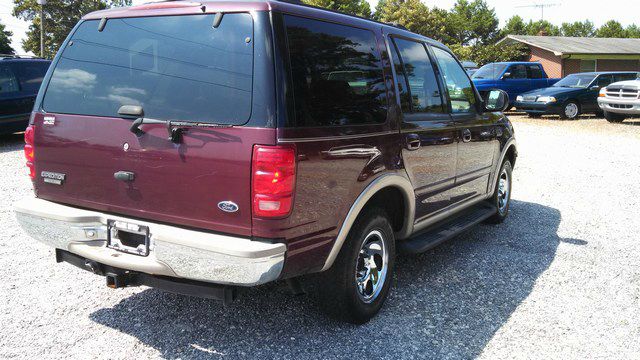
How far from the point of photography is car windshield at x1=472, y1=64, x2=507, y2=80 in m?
19.1

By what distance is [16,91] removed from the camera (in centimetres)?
1159

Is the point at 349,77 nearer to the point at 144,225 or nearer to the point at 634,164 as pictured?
the point at 144,225

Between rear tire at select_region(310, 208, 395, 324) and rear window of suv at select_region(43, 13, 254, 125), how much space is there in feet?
3.77

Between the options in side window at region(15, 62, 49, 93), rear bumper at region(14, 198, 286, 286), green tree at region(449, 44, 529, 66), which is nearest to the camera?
rear bumper at region(14, 198, 286, 286)

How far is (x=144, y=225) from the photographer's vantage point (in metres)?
2.94

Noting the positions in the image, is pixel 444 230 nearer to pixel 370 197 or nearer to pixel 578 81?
pixel 370 197

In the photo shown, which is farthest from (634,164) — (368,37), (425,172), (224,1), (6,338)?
(6,338)

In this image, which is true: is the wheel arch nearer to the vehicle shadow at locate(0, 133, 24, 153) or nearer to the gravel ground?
the gravel ground

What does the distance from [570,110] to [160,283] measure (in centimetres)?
1808

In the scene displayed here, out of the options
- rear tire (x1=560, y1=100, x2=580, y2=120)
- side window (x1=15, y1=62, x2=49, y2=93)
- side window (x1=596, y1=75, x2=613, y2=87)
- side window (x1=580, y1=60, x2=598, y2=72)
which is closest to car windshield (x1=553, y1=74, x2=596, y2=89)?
side window (x1=596, y1=75, x2=613, y2=87)

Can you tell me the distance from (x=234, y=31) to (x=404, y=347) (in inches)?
84.1

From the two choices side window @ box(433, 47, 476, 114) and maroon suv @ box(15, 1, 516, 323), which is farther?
side window @ box(433, 47, 476, 114)

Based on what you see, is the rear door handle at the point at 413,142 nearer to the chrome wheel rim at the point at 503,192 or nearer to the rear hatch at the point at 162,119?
the rear hatch at the point at 162,119

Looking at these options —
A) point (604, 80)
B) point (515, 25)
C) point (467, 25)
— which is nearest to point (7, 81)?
point (604, 80)
